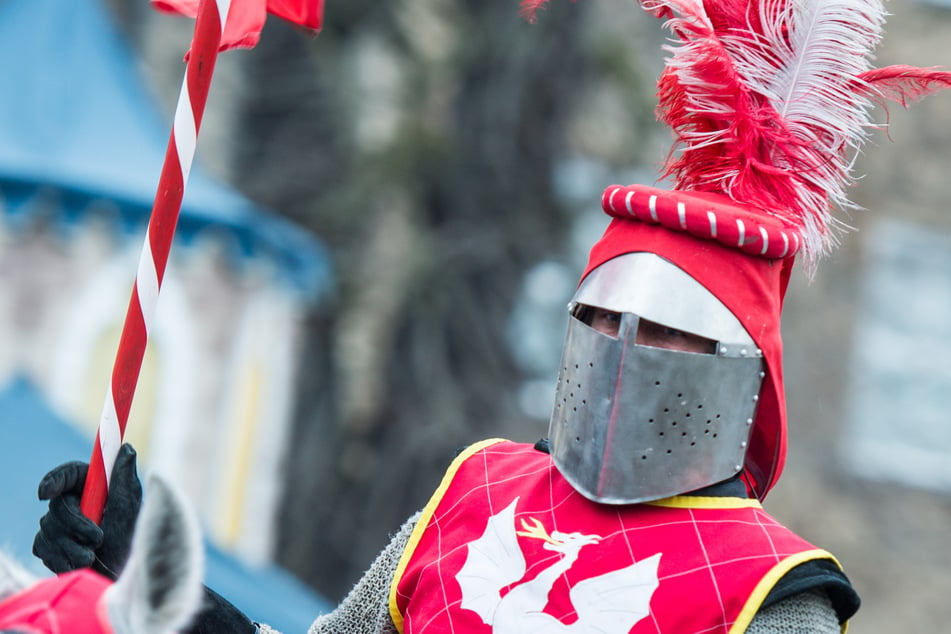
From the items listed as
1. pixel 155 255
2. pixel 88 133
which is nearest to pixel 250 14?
pixel 155 255

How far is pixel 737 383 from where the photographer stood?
1976mm

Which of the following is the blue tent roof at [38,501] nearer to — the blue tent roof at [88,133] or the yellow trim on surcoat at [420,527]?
the blue tent roof at [88,133]

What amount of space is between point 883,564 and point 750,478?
23.3 feet

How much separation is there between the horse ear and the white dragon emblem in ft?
2.05

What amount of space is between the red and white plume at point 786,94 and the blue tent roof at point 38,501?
8.78 ft

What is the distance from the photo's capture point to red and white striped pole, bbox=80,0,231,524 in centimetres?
190

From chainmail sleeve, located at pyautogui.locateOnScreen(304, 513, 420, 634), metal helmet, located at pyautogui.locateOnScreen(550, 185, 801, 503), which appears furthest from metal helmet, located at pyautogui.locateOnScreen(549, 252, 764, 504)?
chainmail sleeve, located at pyautogui.locateOnScreen(304, 513, 420, 634)

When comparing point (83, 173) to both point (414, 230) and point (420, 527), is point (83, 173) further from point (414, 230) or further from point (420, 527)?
point (420, 527)

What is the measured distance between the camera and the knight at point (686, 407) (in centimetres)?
185

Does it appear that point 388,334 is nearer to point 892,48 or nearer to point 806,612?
point 892,48

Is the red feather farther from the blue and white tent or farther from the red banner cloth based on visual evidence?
the blue and white tent

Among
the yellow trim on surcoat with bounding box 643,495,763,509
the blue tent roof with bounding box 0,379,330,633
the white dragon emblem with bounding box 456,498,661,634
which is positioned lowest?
the blue tent roof with bounding box 0,379,330,633

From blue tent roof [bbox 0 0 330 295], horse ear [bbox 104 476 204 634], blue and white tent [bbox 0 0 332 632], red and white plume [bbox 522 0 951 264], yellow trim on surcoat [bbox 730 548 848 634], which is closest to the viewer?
horse ear [bbox 104 476 204 634]

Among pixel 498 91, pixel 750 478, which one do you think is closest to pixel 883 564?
pixel 498 91
